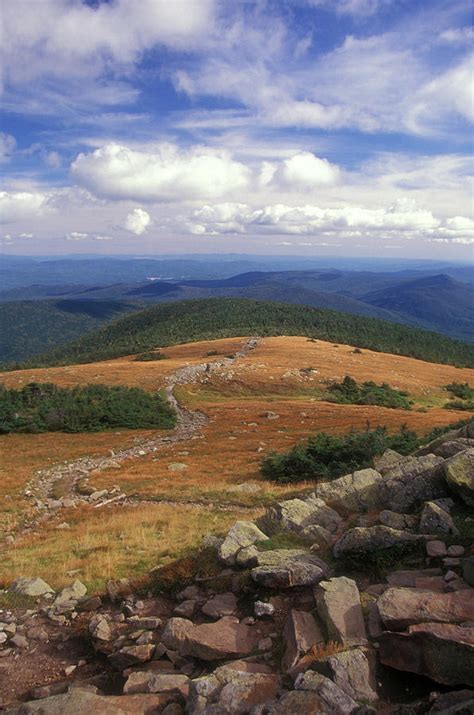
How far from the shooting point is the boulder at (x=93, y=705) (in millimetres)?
6750

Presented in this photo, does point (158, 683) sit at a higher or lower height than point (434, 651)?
lower

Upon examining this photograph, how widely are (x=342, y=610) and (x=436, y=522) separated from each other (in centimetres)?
367

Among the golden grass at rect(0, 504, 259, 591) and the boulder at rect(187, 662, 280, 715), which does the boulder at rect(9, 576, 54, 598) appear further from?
the boulder at rect(187, 662, 280, 715)

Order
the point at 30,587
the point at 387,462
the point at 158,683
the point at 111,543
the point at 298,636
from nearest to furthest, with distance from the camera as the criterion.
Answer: the point at 158,683
the point at 298,636
the point at 30,587
the point at 111,543
the point at 387,462

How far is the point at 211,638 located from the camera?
8.30 metres

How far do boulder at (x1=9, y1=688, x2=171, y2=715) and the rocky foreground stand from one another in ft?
0.08

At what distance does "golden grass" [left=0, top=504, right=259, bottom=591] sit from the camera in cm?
1321

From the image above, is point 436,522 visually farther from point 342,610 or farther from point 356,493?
point 356,493

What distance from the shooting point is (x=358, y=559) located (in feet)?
32.7

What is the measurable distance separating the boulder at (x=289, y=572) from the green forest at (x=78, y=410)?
131 feet

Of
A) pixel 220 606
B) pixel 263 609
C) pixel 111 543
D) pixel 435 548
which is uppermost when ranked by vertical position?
pixel 435 548

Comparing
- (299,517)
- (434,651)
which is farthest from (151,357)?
(434,651)

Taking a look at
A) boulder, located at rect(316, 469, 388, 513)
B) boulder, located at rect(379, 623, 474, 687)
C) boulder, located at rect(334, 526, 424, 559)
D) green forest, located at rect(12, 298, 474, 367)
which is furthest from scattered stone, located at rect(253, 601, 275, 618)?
green forest, located at rect(12, 298, 474, 367)

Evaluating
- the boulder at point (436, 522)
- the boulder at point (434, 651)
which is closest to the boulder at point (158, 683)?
the boulder at point (434, 651)
